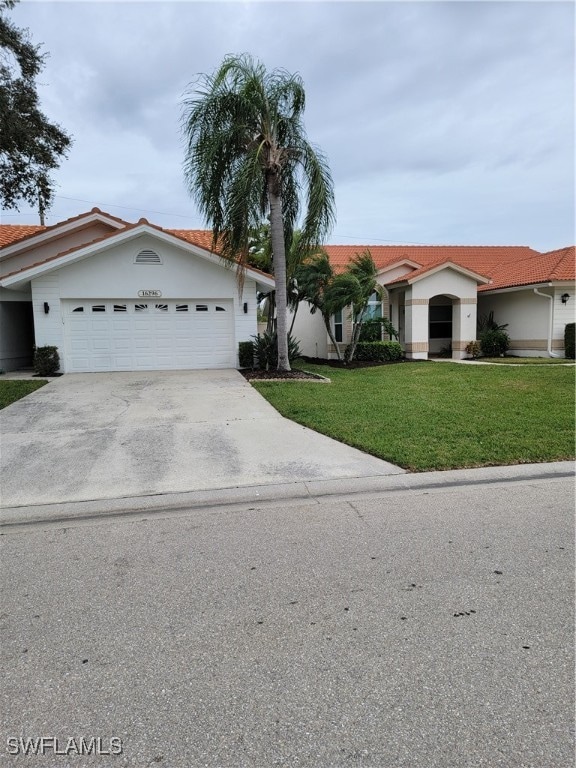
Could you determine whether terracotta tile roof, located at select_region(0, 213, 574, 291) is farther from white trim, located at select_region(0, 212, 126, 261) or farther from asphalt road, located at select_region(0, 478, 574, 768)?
asphalt road, located at select_region(0, 478, 574, 768)

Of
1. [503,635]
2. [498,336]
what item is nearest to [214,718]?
[503,635]

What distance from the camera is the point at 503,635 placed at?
8.76ft

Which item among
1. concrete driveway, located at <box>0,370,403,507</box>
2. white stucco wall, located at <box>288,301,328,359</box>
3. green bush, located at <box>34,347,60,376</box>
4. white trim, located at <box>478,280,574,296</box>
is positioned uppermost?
white trim, located at <box>478,280,574,296</box>

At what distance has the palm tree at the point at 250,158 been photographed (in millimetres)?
11719

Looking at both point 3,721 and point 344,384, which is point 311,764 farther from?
point 344,384

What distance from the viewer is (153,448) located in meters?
6.75

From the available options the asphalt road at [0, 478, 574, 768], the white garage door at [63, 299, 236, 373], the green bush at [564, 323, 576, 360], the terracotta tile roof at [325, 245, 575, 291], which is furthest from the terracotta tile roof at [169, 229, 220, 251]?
the asphalt road at [0, 478, 574, 768]

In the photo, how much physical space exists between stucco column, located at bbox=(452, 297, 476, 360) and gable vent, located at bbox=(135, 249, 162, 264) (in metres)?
11.9

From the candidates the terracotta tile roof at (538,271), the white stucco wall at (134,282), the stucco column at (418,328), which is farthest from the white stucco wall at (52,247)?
the terracotta tile roof at (538,271)

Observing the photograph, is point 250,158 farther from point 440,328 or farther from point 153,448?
point 440,328

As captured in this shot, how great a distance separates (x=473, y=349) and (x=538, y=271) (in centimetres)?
405

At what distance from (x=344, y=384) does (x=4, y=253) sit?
39.8ft

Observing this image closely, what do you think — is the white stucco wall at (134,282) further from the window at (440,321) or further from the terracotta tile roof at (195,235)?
the window at (440,321)

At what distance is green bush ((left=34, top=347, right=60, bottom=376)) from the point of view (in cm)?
1377
